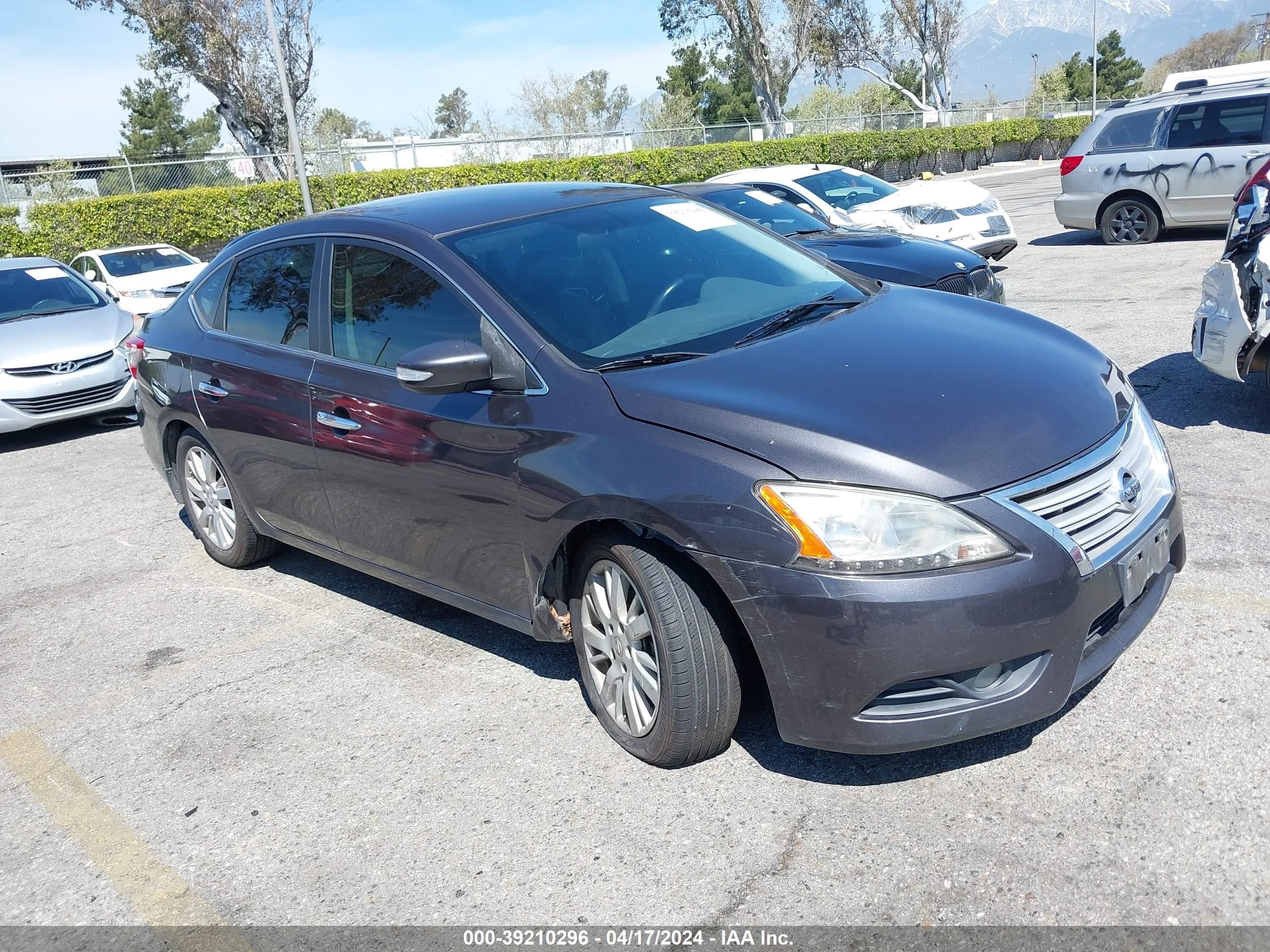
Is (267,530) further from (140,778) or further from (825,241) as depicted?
(825,241)

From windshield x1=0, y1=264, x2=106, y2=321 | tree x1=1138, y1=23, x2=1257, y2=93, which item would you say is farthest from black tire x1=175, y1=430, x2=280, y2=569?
tree x1=1138, y1=23, x2=1257, y2=93

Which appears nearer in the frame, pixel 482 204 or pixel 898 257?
pixel 482 204

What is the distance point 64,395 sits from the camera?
29.9 feet

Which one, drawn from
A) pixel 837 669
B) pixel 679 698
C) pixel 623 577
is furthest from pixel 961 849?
pixel 623 577

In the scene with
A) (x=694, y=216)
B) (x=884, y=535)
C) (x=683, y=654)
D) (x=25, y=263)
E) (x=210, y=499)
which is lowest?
(x=210, y=499)

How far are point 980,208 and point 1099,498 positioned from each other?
34.2 ft

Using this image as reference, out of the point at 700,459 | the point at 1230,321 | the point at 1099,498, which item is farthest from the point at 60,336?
the point at 1099,498

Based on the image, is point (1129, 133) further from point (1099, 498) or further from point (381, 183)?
point (381, 183)

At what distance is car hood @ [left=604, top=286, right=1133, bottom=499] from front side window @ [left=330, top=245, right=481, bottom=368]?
0.80 meters

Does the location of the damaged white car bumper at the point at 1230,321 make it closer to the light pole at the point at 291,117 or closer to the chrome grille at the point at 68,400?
the chrome grille at the point at 68,400

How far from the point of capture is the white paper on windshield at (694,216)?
4387 millimetres

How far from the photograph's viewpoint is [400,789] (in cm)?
338

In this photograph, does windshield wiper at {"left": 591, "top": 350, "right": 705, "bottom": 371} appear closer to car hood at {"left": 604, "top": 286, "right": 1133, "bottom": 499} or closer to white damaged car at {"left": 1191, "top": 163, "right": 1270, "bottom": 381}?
car hood at {"left": 604, "top": 286, "right": 1133, "bottom": 499}

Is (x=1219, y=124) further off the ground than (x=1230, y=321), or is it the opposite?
(x=1219, y=124)
